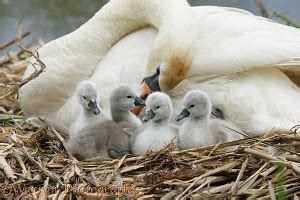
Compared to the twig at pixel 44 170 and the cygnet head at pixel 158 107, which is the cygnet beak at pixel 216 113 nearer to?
the cygnet head at pixel 158 107

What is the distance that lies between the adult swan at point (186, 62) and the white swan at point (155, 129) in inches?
9.2

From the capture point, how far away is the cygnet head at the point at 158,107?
247 inches

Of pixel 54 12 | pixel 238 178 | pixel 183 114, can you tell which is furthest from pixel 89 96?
pixel 54 12

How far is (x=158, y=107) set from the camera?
6258 mm

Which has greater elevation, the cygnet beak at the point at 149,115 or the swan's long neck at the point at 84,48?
the swan's long neck at the point at 84,48

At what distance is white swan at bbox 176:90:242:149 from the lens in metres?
6.24

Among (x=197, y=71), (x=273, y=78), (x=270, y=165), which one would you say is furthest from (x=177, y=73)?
(x=270, y=165)

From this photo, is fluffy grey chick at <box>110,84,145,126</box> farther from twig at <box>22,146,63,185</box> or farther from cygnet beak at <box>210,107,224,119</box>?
twig at <box>22,146,63,185</box>

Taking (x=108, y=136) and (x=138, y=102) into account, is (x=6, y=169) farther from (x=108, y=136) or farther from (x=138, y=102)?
(x=138, y=102)

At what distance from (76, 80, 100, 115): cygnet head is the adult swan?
0.84ft

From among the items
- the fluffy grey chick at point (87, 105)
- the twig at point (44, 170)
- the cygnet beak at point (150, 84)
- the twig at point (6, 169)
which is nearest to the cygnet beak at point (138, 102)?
the cygnet beak at point (150, 84)

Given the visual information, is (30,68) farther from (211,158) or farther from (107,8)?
(211,158)

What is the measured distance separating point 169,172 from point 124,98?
79cm

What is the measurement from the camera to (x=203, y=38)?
661 cm
